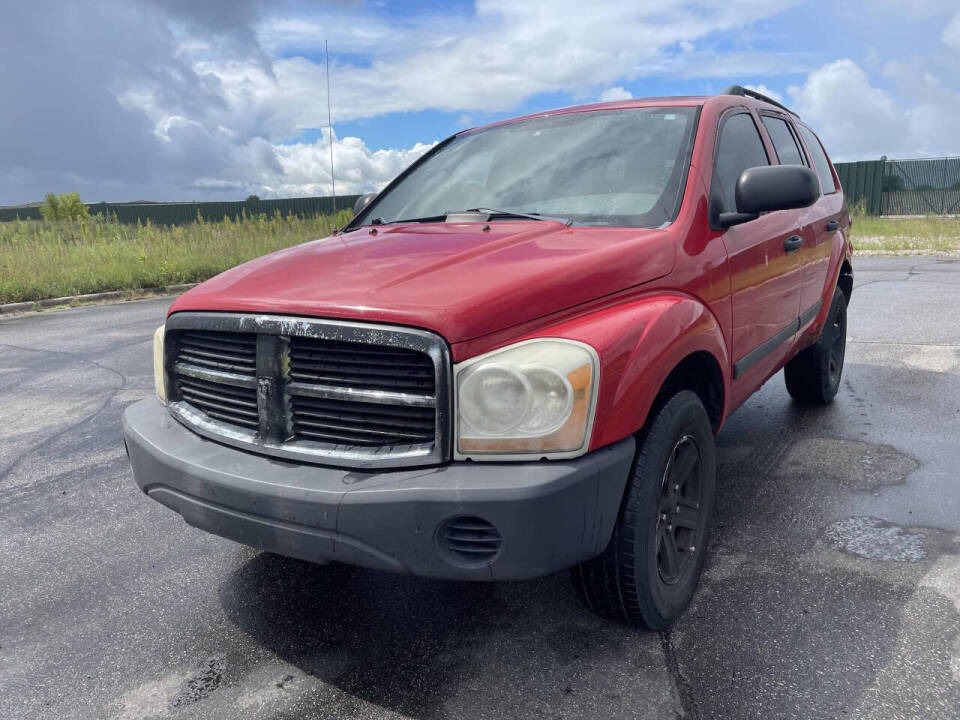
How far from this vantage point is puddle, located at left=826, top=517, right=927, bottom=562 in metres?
3.02

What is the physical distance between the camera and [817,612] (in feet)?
8.59

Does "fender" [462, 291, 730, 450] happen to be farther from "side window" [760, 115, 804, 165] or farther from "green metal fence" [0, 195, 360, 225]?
"green metal fence" [0, 195, 360, 225]

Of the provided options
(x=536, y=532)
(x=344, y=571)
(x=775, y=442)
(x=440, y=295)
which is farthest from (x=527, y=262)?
(x=775, y=442)

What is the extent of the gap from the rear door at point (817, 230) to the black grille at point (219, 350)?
2.91 meters

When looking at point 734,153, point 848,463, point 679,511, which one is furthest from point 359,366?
point 848,463

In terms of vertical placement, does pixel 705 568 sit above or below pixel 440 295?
below

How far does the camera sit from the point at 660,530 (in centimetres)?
251

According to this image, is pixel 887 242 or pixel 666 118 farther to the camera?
pixel 887 242

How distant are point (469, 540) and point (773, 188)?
1828 millimetres

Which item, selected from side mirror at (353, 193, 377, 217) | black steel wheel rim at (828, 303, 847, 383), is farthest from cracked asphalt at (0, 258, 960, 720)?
side mirror at (353, 193, 377, 217)

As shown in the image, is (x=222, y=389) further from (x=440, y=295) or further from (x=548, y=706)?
(x=548, y=706)

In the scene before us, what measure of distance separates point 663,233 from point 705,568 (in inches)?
51.0

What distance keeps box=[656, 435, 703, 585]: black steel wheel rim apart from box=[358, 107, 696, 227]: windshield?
2.82ft

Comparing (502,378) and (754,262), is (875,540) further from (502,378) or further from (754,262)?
(502,378)
